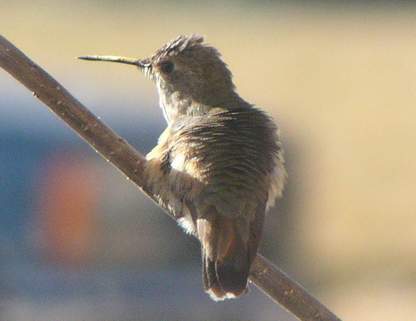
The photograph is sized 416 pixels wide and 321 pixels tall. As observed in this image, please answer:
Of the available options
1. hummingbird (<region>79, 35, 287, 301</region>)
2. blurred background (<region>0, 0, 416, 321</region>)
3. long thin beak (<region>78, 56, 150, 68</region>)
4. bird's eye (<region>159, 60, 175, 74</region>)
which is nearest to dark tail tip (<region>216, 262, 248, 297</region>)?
hummingbird (<region>79, 35, 287, 301</region>)

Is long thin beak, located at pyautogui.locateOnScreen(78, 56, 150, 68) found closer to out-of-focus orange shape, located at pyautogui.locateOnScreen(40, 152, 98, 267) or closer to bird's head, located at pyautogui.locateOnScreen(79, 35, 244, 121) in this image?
bird's head, located at pyautogui.locateOnScreen(79, 35, 244, 121)

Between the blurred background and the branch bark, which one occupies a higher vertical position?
the branch bark

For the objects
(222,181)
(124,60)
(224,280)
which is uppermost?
(124,60)

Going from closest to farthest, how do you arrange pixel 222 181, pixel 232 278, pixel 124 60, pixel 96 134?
pixel 96 134 < pixel 232 278 < pixel 222 181 < pixel 124 60

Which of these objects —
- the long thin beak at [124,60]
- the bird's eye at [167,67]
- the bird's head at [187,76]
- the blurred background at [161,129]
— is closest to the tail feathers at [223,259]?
the long thin beak at [124,60]

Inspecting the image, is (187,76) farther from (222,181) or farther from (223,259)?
(223,259)

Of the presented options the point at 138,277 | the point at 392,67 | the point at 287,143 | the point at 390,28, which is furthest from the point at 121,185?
the point at 390,28

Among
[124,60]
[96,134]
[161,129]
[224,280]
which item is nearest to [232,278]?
[224,280]
